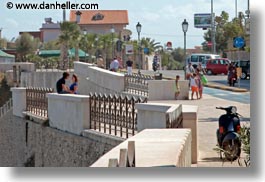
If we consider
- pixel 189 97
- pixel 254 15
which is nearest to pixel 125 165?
pixel 254 15

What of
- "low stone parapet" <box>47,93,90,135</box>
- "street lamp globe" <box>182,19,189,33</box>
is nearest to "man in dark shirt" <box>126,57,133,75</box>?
"low stone parapet" <box>47,93,90,135</box>

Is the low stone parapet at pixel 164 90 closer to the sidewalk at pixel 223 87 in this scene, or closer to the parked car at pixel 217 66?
the sidewalk at pixel 223 87

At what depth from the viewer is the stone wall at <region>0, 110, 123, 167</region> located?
1357 centimetres

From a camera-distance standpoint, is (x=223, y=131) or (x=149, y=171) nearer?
(x=149, y=171)

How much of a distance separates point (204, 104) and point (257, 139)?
10.3 m

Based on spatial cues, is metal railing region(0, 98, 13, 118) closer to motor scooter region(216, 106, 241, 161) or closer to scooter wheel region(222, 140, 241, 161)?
motor scooter region(216, 106, 241, 161)

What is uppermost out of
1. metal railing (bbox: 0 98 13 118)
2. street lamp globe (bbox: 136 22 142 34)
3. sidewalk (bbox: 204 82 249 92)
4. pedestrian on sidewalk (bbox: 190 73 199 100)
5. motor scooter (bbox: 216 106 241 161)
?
street lamp globe (bbox: 136 22 142 34)

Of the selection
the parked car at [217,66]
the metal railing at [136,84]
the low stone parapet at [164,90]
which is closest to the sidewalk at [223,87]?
the low stone parapet at [164,90]

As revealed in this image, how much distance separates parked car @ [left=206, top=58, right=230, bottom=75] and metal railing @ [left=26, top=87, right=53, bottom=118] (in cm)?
1157

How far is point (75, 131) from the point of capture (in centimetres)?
Answer: 1434

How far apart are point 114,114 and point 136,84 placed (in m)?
8.22

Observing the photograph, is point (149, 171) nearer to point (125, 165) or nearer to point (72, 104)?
point (125, 165)

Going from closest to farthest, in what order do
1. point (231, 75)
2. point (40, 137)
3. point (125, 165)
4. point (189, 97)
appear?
point (125, 165) < point (40, 137) < point (189, 97) < point (231, 75)

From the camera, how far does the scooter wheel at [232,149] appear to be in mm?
10414
